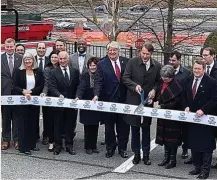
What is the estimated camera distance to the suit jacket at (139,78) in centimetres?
769

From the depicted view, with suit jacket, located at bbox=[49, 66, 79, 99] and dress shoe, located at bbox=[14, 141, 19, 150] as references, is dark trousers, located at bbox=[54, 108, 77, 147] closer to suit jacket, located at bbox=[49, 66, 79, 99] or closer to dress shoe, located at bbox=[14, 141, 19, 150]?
suit jacket, located at bbox=[49, 66, 79, 99]

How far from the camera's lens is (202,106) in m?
7.23

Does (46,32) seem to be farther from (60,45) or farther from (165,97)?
(165,97)

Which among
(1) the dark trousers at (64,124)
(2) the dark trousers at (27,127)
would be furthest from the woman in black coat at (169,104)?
(2) the dark trousers at (27,127)

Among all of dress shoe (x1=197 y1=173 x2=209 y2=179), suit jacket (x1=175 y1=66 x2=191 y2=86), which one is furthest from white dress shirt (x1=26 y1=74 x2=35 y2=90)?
dress shoe (x1=197 y1=173 x2=209 y2=179)

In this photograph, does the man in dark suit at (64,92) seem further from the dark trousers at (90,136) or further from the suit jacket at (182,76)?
the suit jacket at (182,76)

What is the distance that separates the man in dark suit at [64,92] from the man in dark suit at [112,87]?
48 centimetres

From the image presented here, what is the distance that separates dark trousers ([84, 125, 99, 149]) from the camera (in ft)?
27.8

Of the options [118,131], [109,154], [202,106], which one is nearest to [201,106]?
[202,106]

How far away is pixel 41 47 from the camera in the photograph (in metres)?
8.81

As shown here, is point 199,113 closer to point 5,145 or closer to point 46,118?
point 46,118

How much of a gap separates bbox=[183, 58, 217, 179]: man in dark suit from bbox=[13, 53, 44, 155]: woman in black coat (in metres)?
2.39

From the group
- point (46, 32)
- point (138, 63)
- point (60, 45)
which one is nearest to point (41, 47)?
point (60, 45)

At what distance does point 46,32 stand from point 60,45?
4.02 metres
